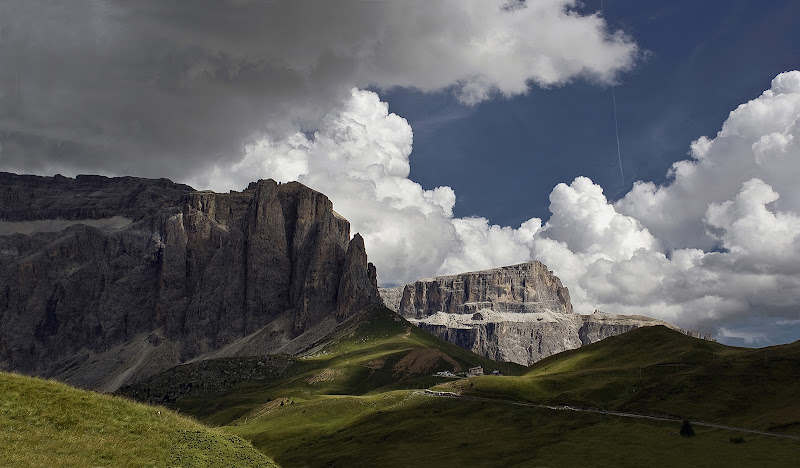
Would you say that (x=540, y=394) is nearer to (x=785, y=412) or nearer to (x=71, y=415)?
(x=785, y=412)

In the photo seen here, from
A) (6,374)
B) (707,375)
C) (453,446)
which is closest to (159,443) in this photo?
(6,374)

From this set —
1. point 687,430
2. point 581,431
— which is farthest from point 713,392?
point 581,431

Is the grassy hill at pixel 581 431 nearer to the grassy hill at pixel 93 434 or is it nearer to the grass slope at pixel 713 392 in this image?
the grass slope at pixel 713 392

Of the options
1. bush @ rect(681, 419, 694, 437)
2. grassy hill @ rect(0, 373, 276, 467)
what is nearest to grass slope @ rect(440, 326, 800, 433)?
bush @ rect(681, 419, 694, 437)

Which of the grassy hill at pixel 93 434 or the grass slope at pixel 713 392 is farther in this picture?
the grass slope at pixel 713 392

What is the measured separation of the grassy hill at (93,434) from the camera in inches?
2389

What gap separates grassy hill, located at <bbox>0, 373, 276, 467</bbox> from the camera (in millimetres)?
60688

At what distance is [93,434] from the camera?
65.9 meters

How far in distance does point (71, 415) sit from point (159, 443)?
873cm

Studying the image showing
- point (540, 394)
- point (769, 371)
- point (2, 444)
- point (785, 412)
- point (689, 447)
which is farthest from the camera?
point (540, 394)

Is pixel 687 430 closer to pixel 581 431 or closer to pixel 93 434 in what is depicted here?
pixel 581 431

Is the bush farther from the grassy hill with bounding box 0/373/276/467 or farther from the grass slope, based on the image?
the grassy hill with bounding box 0/373/276/467

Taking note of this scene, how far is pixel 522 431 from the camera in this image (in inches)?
6348

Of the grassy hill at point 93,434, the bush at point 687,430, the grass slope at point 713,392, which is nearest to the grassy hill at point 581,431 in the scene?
the grass slope at point 713,392
